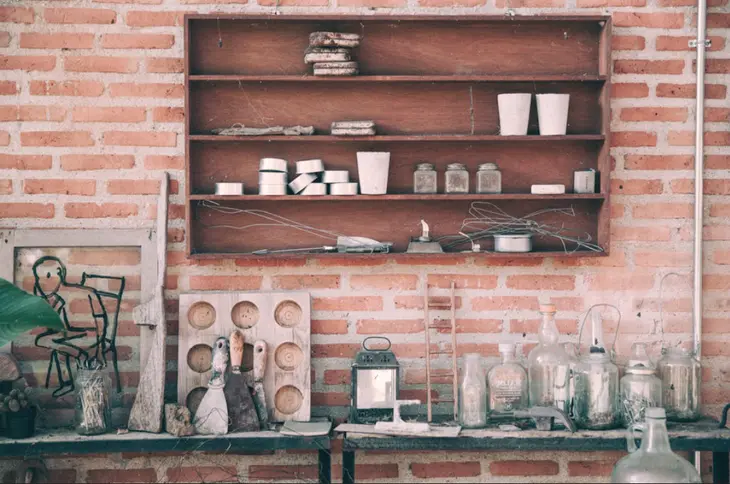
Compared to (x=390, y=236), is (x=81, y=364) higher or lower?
lower

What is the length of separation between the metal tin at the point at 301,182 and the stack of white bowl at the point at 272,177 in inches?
1.3

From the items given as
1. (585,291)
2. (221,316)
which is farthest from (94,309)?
(585,291)

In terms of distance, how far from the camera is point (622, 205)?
319 centimetres

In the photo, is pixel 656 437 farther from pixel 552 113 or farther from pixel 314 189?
pixel 314 189

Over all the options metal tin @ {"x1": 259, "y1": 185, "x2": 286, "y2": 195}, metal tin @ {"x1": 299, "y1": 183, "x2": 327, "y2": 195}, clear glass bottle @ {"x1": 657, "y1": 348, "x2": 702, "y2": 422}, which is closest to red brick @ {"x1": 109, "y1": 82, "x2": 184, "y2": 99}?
metal tin @ {"x1": 259, "y1": 185, "x2": 286, "y2": 195}

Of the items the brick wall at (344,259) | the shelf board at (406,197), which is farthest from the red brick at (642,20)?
the shelf board at (406,197)

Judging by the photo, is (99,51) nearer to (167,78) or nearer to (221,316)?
(167,78)

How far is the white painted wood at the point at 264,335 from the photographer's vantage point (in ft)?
10.1

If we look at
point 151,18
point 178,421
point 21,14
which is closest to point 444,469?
point 178,421

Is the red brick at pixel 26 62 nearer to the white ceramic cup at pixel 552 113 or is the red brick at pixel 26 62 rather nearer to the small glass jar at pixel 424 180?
the small glass jar at pixel 424 180

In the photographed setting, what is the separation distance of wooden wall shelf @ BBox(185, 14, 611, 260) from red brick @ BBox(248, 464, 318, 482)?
2.64 feet

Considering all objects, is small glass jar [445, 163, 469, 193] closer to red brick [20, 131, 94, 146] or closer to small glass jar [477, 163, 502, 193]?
small glass jar [477, 163, 502, 193]

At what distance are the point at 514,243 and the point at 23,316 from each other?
1.66 meters

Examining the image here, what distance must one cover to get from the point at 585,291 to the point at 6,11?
7.71ft
